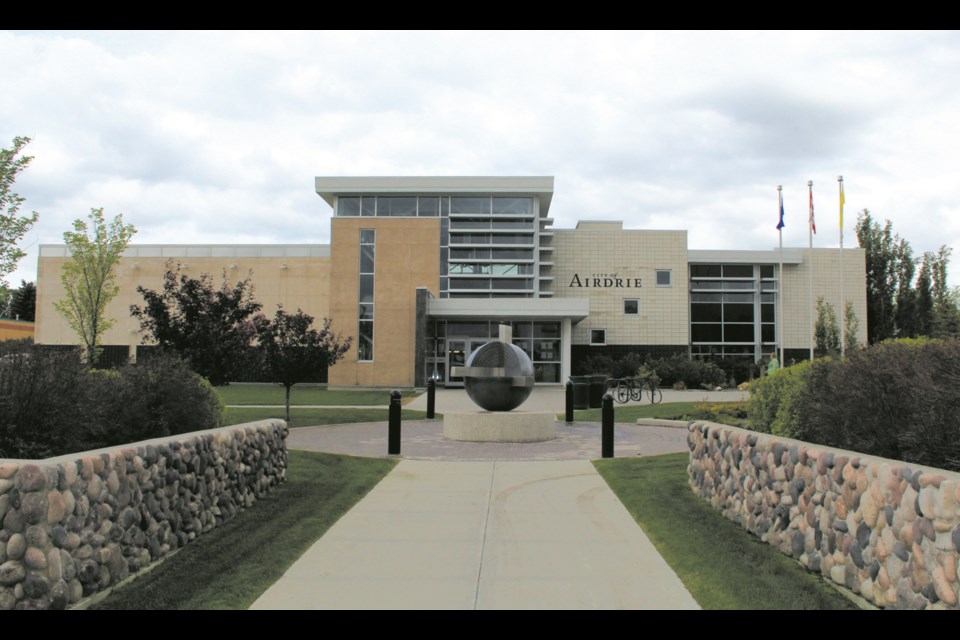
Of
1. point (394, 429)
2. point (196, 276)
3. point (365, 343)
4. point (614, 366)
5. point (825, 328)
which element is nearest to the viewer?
point (394, 429)

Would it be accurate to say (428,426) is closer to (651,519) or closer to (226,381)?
(226,381)

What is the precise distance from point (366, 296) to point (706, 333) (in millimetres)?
26081

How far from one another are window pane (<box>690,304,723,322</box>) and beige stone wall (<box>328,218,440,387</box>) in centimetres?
2120

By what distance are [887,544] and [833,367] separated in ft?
12.1

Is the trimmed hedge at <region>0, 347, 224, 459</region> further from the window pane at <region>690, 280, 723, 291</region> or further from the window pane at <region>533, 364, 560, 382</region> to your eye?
the window pane at <region>690, 280, 723, 291</region>

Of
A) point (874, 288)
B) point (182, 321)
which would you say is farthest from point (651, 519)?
point (874, 288)

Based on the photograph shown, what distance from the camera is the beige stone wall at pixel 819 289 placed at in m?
52.4

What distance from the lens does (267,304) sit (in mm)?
46344

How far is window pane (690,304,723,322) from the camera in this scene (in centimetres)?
5247

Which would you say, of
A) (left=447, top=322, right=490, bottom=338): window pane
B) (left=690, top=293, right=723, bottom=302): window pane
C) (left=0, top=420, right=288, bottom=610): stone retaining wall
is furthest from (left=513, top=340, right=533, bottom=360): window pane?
(left=0, top=420, right=288, bottom=610): stone retaining wall

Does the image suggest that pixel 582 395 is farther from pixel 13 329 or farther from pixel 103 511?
pixel 13 329

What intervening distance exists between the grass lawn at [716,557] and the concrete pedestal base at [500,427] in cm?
503

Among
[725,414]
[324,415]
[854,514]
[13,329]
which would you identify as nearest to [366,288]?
[324,415]

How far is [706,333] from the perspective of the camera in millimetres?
52500
